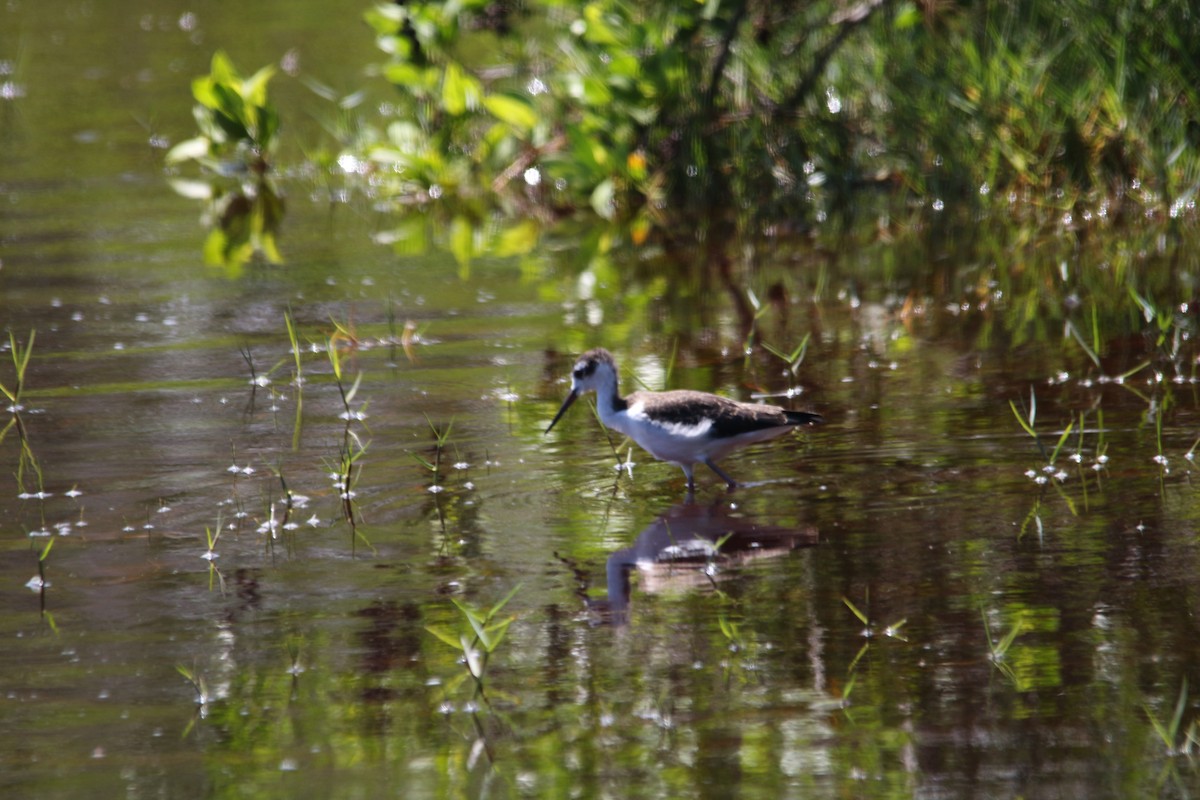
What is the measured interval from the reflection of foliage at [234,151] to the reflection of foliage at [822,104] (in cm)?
133

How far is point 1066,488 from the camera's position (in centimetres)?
725

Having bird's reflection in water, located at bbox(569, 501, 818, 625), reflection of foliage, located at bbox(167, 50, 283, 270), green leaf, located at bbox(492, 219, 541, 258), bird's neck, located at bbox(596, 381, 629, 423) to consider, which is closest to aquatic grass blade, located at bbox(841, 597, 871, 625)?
bird's reflection in water, located at bbox(569, 501, 818, 625)

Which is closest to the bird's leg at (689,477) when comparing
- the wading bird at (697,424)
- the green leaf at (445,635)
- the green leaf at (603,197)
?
the wading bird at (697,424)

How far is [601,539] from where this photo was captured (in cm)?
691

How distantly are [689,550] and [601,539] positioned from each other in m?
0.36

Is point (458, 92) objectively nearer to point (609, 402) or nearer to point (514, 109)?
point (514, 109)

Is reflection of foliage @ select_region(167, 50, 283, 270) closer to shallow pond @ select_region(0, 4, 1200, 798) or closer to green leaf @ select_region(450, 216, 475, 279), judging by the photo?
green leaf @ select_region(450, 216, 475, 279)

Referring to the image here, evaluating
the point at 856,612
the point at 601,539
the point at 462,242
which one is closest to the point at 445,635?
the point at 601,539

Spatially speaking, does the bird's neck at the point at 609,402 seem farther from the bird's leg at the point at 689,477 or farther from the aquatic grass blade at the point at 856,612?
the aquatic grass blade at the point at 856,612

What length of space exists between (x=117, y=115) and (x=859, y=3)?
963cm

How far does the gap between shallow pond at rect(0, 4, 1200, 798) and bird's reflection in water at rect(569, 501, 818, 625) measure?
23 millimetres

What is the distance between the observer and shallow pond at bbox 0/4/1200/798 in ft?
16.4

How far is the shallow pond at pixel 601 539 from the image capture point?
5.00 meters

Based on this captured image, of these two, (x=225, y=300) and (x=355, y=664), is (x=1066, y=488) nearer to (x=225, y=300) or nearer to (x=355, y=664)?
(x=355, y=664)
